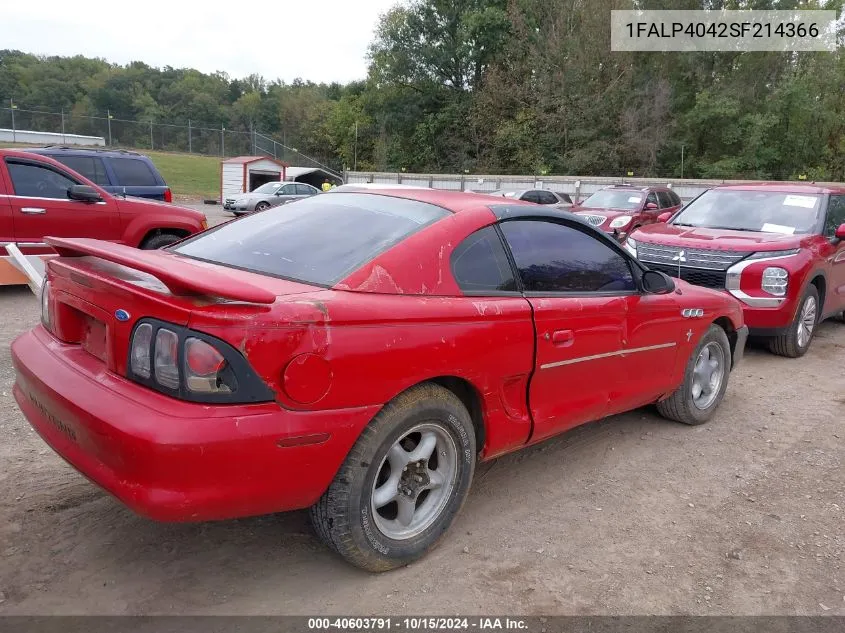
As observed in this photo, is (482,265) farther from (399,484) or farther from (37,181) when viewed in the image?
(37,181)

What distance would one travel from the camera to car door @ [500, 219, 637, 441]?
3.21 m

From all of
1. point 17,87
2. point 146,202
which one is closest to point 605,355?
point 146,202

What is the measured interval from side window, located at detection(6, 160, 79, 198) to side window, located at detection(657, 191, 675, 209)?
12.7 metres

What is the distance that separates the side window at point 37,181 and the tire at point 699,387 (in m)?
7.63

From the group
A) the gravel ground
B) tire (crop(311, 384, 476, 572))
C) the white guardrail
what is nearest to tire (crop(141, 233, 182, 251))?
the gravel ground

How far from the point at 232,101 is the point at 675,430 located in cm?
10154

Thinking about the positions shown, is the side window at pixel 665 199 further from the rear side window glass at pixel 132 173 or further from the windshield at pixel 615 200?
the rear side window glass at pixel 132 173

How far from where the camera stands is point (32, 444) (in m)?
3.78

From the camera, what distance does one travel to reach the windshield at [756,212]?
7.07m

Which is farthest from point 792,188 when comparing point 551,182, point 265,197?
point 551,182

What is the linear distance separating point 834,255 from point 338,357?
674 cm

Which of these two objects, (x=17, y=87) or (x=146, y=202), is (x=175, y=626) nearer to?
(x=146, y=202)

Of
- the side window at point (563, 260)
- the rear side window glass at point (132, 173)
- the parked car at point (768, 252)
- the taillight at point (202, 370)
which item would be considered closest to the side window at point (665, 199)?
the parked car at point (768, 252)

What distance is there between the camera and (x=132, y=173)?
39.7ft
